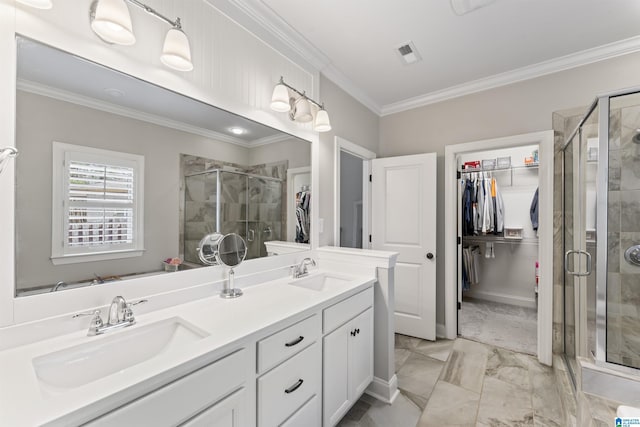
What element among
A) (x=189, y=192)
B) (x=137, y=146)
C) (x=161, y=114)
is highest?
(x=161, y=114)

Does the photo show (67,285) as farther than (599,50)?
No

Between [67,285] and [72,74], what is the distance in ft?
2.76

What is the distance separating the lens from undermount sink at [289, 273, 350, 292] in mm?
1948

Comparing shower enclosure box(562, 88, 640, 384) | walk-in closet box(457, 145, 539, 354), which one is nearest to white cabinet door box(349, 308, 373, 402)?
shower enclosure box(562, 88, 640, 384)

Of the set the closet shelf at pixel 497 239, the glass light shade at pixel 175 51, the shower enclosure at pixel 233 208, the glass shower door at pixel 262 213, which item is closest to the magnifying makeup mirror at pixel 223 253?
the shower enclosure at pixel 233 208

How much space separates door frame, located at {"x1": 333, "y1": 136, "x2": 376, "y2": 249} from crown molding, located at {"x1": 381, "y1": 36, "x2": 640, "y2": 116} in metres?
0.74

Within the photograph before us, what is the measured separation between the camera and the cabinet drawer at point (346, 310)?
150 cm

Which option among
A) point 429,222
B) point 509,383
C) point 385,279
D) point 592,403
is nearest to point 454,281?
point 429,222

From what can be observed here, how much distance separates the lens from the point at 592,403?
1.39 m

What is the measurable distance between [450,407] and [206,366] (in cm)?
178

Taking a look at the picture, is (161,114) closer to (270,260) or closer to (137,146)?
(137,146)

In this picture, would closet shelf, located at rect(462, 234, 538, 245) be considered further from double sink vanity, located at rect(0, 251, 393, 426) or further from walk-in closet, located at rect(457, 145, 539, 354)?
double sink vanity, located at rect(0, 251, 393, 426)

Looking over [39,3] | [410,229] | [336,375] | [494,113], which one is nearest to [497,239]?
[410,229]

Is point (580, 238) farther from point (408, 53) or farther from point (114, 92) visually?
point (114, 92)
